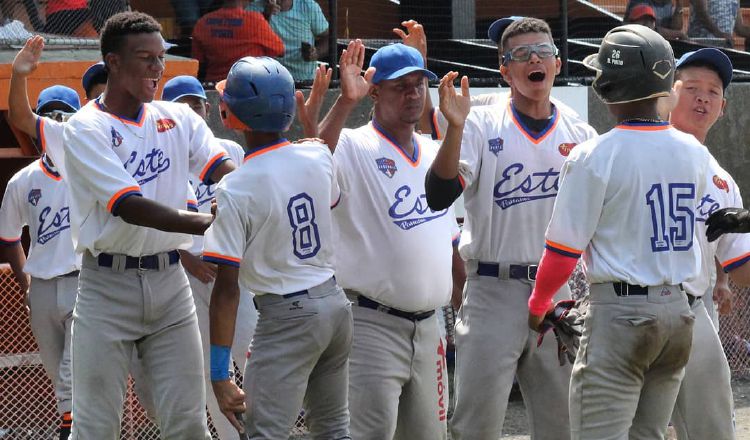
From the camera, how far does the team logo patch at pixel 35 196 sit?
6.95m

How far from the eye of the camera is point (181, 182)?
5086 millimetres

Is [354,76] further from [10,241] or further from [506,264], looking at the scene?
[10,241]

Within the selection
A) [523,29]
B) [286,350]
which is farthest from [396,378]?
[523,29]

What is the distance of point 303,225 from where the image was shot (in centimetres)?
445

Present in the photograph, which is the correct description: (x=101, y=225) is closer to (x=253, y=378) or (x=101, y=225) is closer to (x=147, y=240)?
(x=147, y=240)

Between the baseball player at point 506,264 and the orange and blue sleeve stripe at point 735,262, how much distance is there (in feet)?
2.35

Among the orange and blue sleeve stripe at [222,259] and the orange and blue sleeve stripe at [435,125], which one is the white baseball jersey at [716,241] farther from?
the orange and blue sleeve stripe at [222,259]

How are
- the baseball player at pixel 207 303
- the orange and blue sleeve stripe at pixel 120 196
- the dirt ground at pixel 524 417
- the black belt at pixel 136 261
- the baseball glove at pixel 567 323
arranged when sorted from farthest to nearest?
the dirt ground at pixel 524 417
the baseball player at pixel 207 303
the black belt at pixel 136 261
the orange and blue sleeve stripe at pixel 120 196
the baseball glove at pixel 567 323

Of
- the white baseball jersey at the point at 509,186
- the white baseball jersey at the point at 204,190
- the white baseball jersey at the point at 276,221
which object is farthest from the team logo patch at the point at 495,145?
the white baseball jersey at the point at 204,190

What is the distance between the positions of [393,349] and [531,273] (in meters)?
0.65

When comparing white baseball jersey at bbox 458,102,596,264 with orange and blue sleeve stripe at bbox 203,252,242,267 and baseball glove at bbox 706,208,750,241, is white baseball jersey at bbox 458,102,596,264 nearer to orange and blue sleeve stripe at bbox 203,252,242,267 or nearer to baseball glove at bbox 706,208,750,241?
baseball glove at bbox 706,208,750,241

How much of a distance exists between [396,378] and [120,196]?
4.38 feet

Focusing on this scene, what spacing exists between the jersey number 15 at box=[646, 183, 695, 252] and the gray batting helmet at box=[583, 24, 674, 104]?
0.36 meters

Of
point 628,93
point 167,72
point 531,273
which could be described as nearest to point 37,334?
point 167,72
